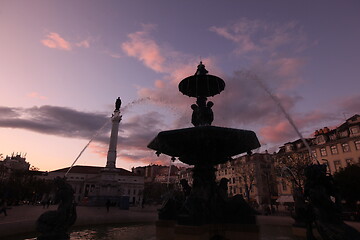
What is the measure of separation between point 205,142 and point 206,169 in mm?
1840

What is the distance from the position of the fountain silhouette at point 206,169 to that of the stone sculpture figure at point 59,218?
356 cm

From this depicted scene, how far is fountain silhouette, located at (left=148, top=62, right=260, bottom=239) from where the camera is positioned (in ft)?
24.8

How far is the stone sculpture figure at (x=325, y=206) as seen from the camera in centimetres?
489

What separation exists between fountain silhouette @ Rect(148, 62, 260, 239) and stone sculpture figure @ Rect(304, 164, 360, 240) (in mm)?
2545

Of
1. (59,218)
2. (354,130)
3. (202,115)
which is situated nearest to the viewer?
(59,218)

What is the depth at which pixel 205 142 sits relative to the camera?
815 cm

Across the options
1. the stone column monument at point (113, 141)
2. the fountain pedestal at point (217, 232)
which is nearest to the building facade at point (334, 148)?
the fountain pedestal at point (217, 232)

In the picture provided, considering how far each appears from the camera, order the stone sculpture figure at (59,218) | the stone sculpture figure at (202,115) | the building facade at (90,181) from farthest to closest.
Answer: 1. the building facade at (90,181)
2. the stone sculpture figure at (202,115)
3. the stone sculpture figure at (59,218)

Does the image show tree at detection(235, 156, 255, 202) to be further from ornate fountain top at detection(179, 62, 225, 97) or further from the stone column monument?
ornate fountain top at detection(179, 62, 225, 97)

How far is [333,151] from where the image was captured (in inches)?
1652

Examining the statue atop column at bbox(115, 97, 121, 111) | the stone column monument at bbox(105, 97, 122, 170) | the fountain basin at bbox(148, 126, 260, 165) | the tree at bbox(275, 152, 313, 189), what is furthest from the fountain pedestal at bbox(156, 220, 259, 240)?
the statue atop column at bbox(115, 97, 121, 111)

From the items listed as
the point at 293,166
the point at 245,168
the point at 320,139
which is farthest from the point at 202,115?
the point at 245,168

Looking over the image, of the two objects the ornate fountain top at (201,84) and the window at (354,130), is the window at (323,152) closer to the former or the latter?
the window at (354,130)

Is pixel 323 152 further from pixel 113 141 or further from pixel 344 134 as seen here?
pixel 113 141
